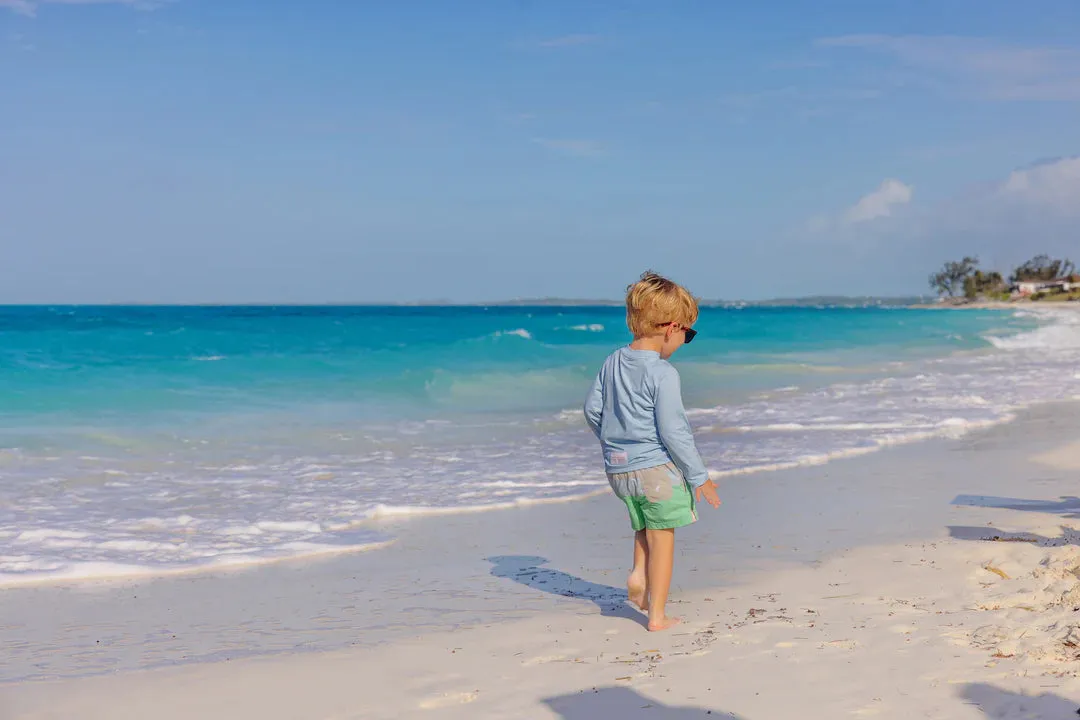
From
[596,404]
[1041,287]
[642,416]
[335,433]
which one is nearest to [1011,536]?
[642,416]

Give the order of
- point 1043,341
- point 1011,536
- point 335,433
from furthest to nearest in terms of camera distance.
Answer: point 1043,341 → point 335,433 → point 1011,536

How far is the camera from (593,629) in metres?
4.45

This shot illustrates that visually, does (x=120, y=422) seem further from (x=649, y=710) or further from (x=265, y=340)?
(x=265, y=340)

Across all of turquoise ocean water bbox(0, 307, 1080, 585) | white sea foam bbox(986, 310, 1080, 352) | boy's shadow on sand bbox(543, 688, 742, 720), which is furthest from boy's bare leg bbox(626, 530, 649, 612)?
white sea foam bbox(986, 310, 1080, 352)

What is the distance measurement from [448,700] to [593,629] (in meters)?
1.05

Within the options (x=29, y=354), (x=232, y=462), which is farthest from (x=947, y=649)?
(x=29, y=354)

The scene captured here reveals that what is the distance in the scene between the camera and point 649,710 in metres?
3.35

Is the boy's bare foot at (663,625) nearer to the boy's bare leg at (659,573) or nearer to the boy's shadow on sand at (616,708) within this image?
the boy's bare leg at (659,573)

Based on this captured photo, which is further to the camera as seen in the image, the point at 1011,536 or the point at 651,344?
the point at 1011,536

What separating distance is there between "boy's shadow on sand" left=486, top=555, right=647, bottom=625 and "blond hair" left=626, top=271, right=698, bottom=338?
137 cm

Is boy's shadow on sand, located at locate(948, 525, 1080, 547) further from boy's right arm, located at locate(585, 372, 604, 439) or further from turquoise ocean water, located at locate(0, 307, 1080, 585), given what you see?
turquoise ocean water, located at locate(0, 307, 1080, 585)

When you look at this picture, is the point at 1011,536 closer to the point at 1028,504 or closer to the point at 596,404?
the point at 1028,504

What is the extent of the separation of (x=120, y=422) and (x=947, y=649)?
13324 mm

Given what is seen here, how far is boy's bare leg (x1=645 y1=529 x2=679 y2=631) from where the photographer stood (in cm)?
439
